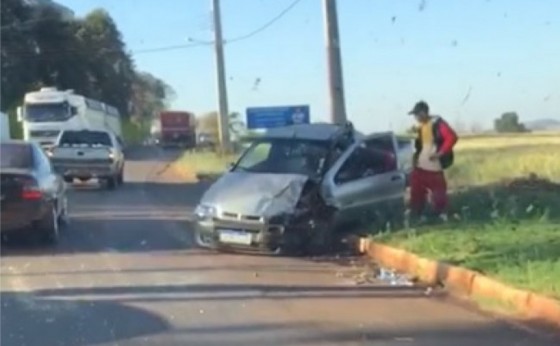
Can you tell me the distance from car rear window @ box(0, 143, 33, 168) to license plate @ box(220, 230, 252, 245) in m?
3.15

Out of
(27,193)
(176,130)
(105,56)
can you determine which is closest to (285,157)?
(27,193)

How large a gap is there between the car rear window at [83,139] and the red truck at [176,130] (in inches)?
2215

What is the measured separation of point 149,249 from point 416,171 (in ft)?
12.9

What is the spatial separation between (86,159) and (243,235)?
1886 cm

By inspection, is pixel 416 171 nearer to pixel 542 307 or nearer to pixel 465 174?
pixel 542 307

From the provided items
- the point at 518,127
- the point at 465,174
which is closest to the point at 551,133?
the point at 518,127

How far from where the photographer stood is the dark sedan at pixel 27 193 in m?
17.2

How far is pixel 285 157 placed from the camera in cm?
1841

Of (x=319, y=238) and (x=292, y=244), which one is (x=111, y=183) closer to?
(x=319, y=238)

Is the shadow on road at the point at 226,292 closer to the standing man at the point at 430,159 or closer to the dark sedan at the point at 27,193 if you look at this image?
the dark sedan at the point at 27,193

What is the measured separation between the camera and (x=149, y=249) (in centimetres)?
1741

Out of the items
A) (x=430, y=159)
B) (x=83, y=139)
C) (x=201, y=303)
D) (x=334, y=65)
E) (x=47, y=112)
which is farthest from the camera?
(x=47, y=112)

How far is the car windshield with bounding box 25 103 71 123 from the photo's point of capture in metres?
49.2

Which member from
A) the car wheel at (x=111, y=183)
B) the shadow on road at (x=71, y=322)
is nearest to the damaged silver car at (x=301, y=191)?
the shadow on road at (x=71, y=322)
